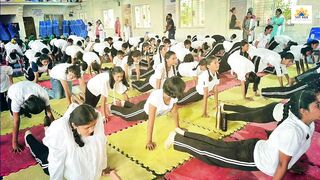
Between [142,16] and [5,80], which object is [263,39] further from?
[5,80]

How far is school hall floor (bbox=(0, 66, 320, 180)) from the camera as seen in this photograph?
7.11ft

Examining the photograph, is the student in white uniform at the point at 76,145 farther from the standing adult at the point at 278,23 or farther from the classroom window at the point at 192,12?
the standing adult at the point at 278,23

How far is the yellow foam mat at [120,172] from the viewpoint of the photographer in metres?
2.15

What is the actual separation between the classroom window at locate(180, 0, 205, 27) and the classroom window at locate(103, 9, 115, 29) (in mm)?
1015

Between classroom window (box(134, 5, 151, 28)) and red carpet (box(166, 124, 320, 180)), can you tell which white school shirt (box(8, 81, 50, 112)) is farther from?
classroom window (box(134, 5, 151, 28))

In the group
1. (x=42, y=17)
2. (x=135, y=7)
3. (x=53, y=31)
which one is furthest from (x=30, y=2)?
(x=135, y=7)

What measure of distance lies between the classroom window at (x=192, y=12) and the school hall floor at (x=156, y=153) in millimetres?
1318

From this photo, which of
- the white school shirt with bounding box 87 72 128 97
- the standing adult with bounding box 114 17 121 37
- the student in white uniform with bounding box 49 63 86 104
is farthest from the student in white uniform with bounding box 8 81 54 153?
the standing adult with bounding box 114 17 121 37

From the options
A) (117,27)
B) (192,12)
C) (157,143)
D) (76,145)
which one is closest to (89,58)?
(117,27)

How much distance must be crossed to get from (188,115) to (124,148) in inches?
47.1

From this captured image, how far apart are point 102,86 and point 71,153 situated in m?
1.63

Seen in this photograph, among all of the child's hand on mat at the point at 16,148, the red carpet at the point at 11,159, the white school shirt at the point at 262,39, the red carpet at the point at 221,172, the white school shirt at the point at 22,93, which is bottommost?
the red carpet at the point at 221,172

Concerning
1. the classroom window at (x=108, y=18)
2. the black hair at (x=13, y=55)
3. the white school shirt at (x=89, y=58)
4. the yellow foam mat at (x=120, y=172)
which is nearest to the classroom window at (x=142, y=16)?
the classroom window at (x=108, y=18)

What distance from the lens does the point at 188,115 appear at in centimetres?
349
